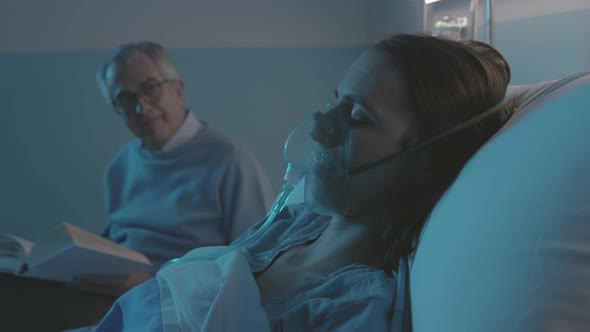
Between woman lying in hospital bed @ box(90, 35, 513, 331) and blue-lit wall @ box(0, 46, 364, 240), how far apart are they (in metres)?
2.16

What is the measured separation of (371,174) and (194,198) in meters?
1.02

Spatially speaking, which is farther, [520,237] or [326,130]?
[326,130]

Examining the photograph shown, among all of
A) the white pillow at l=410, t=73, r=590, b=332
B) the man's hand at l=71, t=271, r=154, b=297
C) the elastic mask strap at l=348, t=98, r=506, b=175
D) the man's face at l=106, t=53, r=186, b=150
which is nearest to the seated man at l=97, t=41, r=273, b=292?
the man's face at l=106, t=53, r=186, b=150

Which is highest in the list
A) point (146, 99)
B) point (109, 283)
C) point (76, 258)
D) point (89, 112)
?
point (146, 99)

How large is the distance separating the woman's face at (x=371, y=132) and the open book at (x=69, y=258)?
0.75 metres

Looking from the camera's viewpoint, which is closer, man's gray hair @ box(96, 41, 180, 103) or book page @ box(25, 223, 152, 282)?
book page @ box(25, 223, 152, 282)

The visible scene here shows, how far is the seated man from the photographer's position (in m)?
1.87

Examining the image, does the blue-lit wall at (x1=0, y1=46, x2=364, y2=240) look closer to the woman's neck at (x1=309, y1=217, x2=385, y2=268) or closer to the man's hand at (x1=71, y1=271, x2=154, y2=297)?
the man's hand at (x1=71, y1=271, x2=154, y2=297)

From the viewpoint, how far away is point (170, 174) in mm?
1974

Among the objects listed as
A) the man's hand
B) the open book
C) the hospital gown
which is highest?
the hospital gown

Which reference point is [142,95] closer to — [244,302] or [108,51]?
[108,51]

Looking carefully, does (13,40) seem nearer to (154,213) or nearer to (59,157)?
(59,157)

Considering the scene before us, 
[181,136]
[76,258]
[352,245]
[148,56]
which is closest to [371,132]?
[352,245]

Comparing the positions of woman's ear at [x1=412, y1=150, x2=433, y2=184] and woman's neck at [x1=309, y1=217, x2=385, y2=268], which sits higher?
woman's ear at [x1=412, y1=150, x2=433, y2=184]
